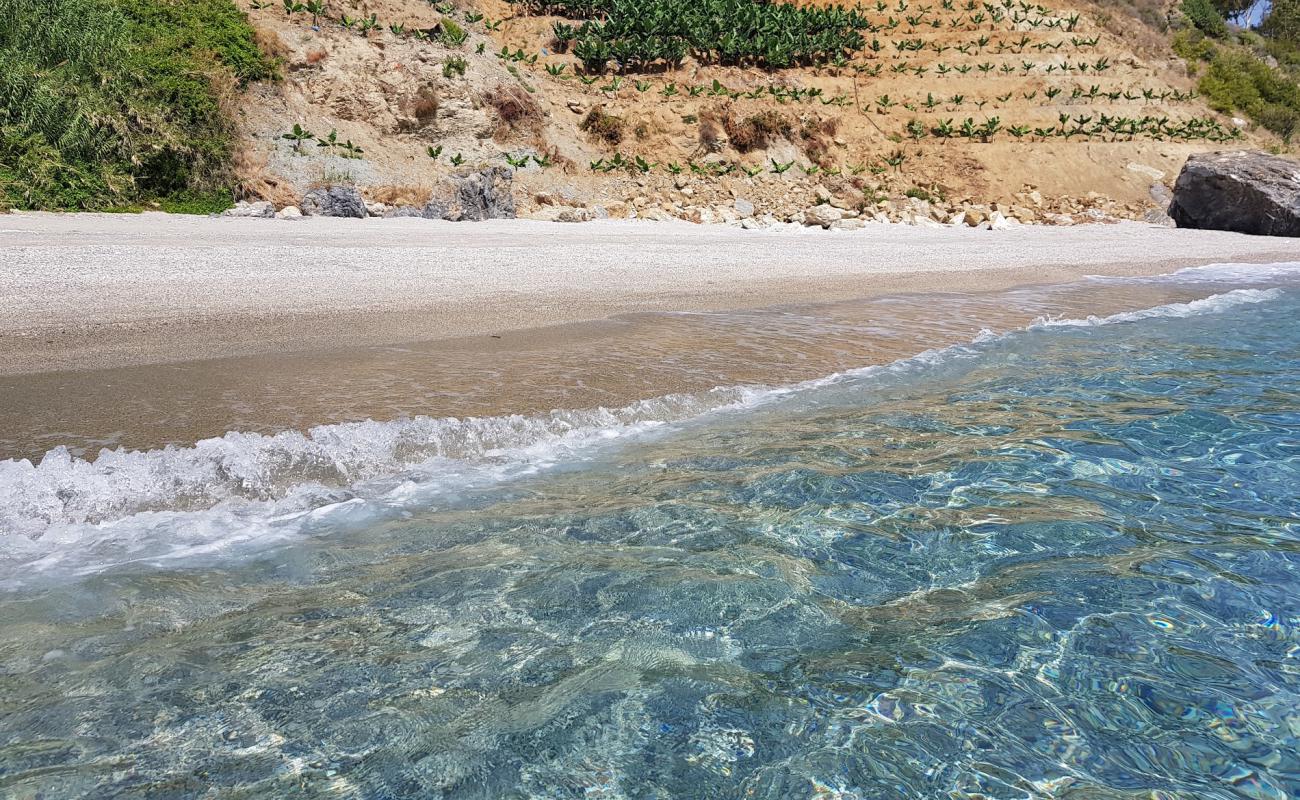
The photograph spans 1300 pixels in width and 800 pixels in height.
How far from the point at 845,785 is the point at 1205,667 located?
Answer: 4.40ft

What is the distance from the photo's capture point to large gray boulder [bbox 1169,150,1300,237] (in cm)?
1906

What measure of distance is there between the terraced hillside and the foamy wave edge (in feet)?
36.3

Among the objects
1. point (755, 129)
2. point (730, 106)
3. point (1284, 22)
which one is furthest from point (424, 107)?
point (1284, 22)

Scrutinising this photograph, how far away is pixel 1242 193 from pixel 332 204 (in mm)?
20195

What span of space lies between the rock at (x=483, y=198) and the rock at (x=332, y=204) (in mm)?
1675

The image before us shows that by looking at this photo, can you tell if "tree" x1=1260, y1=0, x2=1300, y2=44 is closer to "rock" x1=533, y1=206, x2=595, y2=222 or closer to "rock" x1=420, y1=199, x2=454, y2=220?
"rock" x1=533, y1=206, x2=595, y2=222

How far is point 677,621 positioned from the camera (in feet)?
9.30

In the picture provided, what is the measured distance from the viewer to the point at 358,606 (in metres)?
2.90

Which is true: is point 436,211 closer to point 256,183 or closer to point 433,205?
point 433,205

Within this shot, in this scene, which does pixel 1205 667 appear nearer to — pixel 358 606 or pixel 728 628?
pixel 728 628

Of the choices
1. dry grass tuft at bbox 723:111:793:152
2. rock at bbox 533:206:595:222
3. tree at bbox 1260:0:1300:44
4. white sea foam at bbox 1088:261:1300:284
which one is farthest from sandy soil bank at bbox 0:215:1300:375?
tree at bbox 1260:0:1300:44

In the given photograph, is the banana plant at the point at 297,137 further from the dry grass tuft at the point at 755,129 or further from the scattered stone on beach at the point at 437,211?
the dry grass tuft at the point at 755,129

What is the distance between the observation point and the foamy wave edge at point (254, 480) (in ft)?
11.3

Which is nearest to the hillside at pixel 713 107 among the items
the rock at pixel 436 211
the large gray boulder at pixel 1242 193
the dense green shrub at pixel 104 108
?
the dense green shrub at pixel 104 108
